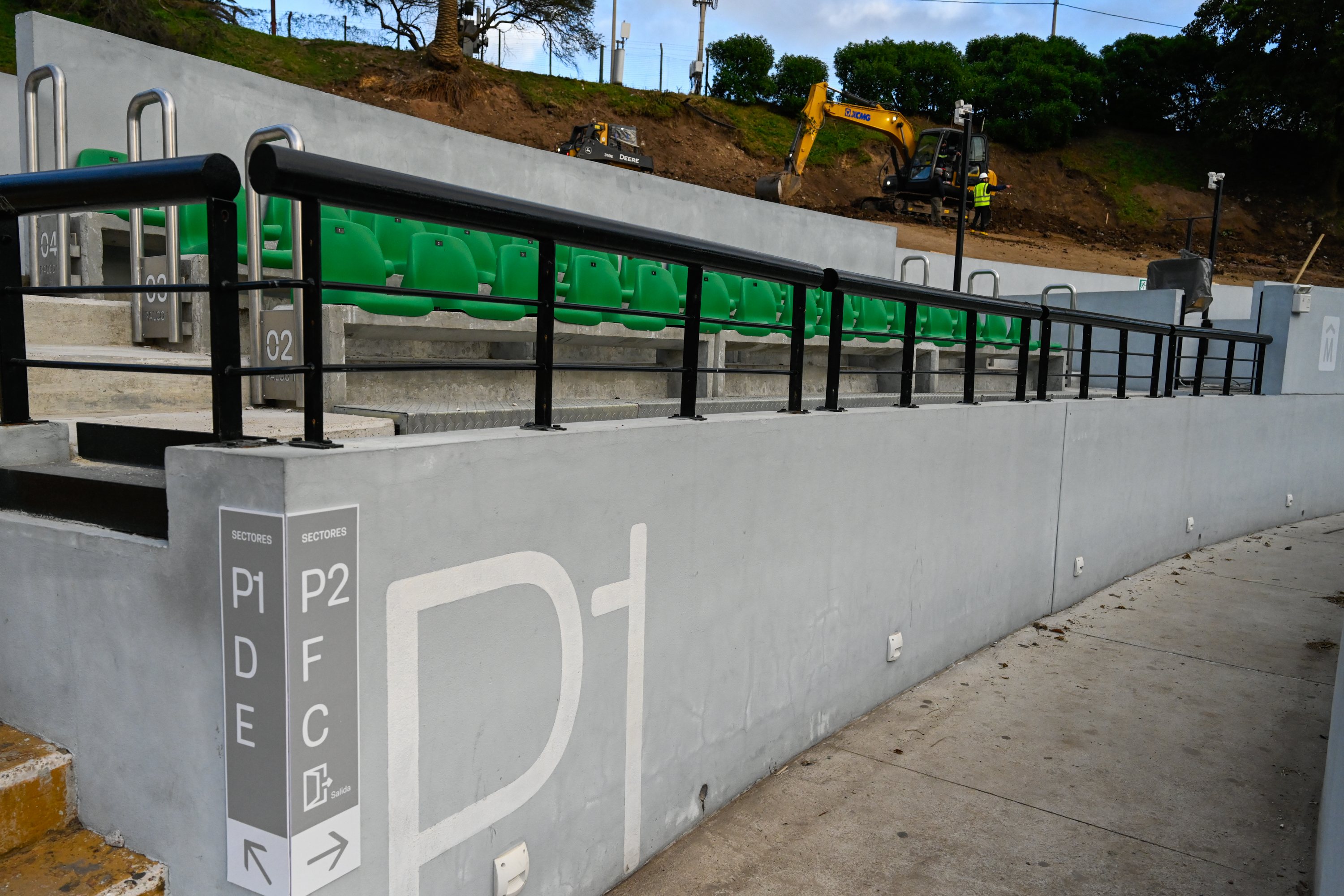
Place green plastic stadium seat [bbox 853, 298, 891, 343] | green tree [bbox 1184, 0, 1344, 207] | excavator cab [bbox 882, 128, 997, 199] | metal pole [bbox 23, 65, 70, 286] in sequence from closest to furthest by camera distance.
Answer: metal pole [bbox 23, 65, 70, 286] < green plastic stadium seat [bbox 853, 298, 891, 343] < excavator cab [bbox 882, 128, 997, 199] < green tree [bbox 1184, 0, 1344, 207]

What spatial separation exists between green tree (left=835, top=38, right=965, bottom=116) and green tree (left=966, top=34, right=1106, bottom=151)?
1.29 m

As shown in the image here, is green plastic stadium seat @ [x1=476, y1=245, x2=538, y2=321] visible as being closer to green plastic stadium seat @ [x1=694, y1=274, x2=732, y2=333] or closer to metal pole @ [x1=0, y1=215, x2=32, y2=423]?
green plastic stadium seat @ [x1=694, y1=274, x2=732, y2=333]

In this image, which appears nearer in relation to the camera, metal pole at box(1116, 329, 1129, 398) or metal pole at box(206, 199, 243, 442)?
metal pole at box(206, 199, 243, 442)

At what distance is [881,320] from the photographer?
32.5 feet

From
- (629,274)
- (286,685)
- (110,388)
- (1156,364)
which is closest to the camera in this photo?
(286,685)

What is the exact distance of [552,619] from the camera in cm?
286

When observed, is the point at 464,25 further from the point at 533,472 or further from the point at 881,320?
the point at 533,472

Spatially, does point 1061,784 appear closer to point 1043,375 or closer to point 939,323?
point 1043,375

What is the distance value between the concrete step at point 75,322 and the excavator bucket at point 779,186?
19.0 m

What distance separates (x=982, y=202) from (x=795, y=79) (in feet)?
72.6

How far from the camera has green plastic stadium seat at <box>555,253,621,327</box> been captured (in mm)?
5980

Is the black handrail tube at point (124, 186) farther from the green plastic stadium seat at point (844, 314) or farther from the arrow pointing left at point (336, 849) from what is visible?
the green plastic stadium seat at point (844, 314)

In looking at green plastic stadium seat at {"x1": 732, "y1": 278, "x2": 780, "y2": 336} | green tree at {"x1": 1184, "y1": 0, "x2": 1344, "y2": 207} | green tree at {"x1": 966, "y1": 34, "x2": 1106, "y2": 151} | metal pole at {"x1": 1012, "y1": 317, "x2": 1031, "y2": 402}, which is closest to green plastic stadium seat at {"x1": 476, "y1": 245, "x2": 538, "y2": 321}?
green plastic stadium seat at {"x1": 732, "y1": 278, "x2": 780, "y2": 336}

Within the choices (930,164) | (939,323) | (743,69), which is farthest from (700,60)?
(939,323)
